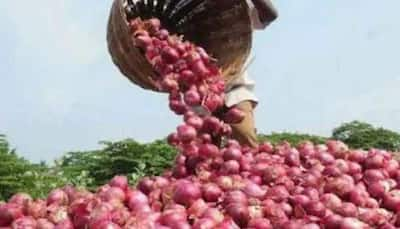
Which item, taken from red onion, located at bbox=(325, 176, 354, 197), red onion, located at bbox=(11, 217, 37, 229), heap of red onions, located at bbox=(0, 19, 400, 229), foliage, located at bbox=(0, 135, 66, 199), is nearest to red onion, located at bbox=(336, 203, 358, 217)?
heap of red onions, located at bbox=(0, 19, 400, 229)

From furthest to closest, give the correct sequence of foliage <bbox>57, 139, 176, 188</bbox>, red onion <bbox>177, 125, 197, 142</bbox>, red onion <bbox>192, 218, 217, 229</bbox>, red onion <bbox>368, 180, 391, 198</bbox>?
foliage <bbox>57, 139, 176, 188</bbox>
red onion <bbox>177, 125, 197, 142</bbox>
red onion <bbox>368, 180, 391, 198</bbox>
red onion <bbox>192, 218, 217, 229</bbox>

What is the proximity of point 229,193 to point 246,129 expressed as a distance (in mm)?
1765

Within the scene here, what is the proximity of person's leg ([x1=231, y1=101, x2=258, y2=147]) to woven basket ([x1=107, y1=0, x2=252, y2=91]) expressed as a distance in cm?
28

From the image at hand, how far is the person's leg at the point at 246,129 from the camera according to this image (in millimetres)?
3416

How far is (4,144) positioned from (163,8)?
4.07 metres

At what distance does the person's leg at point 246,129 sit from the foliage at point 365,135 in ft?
31.7

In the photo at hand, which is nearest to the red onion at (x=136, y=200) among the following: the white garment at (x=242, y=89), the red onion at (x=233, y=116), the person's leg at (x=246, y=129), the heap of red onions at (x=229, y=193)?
the heap of red onions at (x=229, y=193)

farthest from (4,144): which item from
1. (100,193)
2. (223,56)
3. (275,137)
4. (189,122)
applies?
(275,137)

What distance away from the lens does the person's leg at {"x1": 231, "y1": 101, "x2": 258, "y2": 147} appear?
11.2 feet

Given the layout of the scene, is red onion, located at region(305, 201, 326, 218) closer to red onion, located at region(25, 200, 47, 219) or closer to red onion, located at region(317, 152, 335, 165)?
red onion, located at region(317, 152, 335, 165)

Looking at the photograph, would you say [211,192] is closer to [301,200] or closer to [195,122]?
[301,200]

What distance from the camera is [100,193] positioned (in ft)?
6.11

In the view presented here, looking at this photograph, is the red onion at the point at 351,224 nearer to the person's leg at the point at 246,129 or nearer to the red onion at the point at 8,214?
the red onion at the point at 8,214

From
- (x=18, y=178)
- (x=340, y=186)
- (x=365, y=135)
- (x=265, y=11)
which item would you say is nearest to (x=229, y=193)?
(x=340, y=186)
